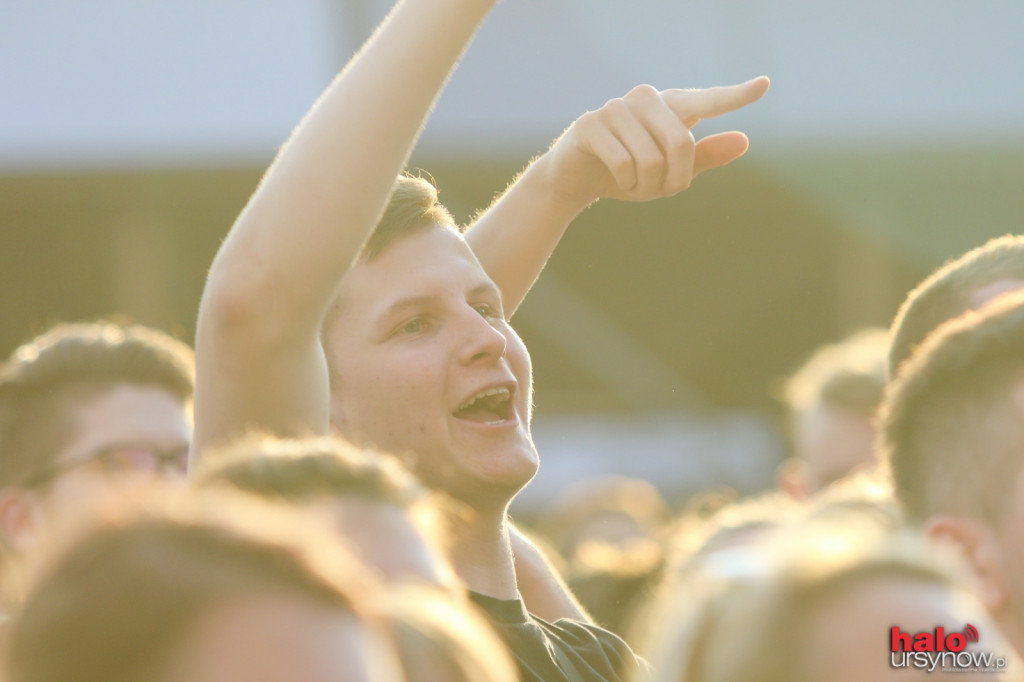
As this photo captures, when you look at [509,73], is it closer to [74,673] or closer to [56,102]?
[56,102]

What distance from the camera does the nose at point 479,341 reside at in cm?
214

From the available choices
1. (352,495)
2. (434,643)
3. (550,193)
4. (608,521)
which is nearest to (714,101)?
(550,193)

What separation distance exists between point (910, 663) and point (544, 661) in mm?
1048

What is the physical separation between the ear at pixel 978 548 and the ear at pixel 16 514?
1.79 m

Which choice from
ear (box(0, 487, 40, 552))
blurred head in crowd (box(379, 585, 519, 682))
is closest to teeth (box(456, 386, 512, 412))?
blurred head in crowd (box(379, 585, 519, 682))

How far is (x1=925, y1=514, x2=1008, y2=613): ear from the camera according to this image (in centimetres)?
168

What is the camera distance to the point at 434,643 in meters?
1.14

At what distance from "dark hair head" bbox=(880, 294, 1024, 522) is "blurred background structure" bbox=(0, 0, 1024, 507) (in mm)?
6651

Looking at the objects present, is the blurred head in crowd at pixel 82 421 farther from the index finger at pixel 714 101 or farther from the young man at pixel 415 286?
the index finger at pixel 714 101

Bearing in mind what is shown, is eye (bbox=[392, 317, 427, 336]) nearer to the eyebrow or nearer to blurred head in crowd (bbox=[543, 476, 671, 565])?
the eyebrow

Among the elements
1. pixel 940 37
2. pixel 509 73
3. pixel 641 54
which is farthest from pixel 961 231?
pixel 509 73

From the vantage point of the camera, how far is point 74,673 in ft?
2.62

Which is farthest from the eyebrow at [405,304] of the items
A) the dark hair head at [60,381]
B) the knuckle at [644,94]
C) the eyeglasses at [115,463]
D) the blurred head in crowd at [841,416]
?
the blurred head in crowd at [841,416]

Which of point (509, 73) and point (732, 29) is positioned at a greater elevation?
point (732, 29)
